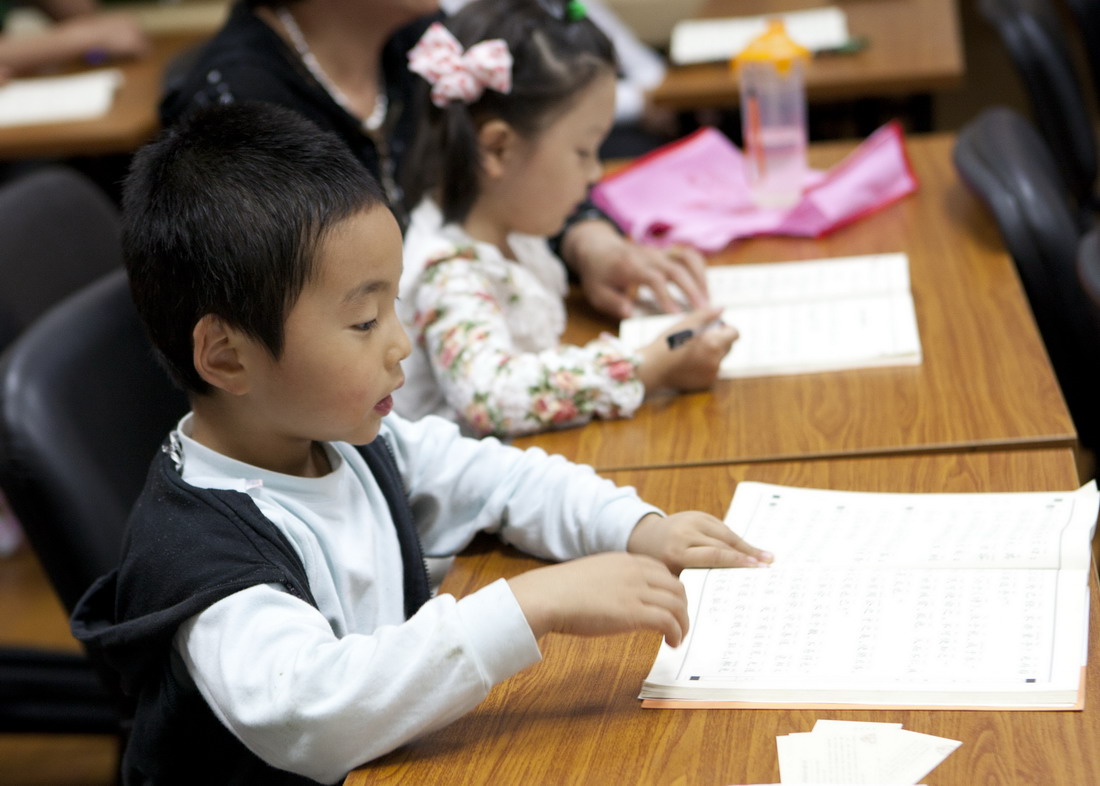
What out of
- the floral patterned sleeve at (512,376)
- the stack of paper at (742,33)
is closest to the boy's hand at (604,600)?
the floral patterned sleeve at (512,376)

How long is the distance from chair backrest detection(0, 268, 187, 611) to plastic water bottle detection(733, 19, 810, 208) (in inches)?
37.4

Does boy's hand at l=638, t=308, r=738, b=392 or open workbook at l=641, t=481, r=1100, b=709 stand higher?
open workbook at l=641, t=481, r=1100, b=709

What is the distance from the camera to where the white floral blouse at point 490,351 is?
130cm

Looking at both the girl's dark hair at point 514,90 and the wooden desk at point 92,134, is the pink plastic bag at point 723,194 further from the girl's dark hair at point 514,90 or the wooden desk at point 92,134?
the wooden desk at point 92,134

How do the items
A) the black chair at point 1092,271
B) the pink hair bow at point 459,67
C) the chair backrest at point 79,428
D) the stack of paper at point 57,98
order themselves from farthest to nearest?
the stack of paper at point 57,98 → the pink hair bow at point 459,67 → the black chair at point 1092,271 → the chair backrest at point 79,428

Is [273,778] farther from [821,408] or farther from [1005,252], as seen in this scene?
[1005,252]

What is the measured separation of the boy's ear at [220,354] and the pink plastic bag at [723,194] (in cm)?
Result: 91

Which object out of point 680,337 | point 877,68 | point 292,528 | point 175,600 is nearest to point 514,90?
point 680,337

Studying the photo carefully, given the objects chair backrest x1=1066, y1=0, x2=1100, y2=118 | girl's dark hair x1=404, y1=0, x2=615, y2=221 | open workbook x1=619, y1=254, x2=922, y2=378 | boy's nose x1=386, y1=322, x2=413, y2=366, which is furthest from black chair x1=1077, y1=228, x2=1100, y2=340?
chair backrest x1=1066, y1=0, x2=1100, y2=118

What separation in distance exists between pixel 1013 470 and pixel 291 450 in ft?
2.04

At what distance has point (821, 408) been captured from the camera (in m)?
1.26

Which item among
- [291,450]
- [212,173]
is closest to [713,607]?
[291,450]

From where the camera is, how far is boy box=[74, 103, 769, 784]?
821mm

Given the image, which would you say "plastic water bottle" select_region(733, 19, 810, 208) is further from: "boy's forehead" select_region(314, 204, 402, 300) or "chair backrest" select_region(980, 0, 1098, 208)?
"boy's forehead" select_region(314, 204, 402, 300)
